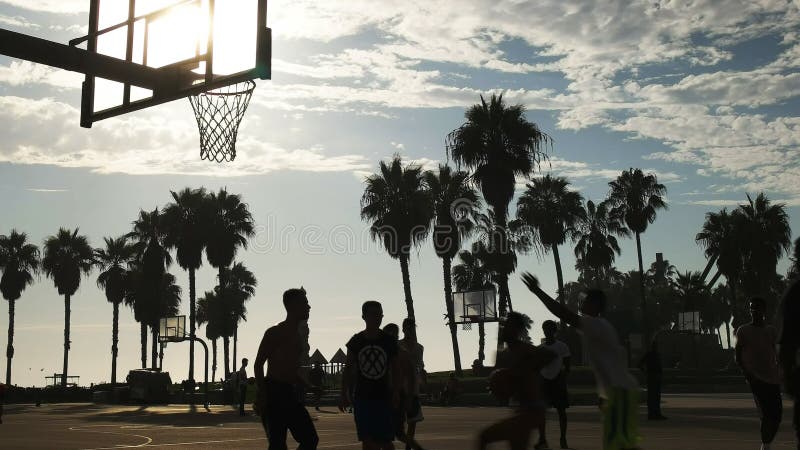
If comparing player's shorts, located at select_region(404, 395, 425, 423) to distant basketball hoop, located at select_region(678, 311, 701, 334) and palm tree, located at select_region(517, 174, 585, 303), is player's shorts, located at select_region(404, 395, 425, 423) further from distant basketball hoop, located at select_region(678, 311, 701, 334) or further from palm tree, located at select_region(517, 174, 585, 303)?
distant basketball hoop, located at select_region(678, 311, 701, 334)

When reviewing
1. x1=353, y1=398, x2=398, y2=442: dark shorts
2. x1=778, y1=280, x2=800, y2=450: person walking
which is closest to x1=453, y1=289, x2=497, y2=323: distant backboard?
x1=353, y1=398, x2=398, y2=442: dark shorts

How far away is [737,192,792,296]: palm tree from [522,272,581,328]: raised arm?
213 feet

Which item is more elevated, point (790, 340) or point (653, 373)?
point (790, 340)

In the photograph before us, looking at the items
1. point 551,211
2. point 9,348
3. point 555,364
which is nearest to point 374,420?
point 555,364

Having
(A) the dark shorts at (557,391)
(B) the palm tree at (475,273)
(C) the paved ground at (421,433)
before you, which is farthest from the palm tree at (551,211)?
(A) the dark shorts at (557,391)

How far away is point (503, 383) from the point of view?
29.9 ft

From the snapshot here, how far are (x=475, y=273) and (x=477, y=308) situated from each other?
17.6 meters

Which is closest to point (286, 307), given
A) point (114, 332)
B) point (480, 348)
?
point (480, 348)

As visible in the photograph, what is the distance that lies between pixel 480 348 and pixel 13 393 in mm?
32070

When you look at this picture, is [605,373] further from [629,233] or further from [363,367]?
[629,233]

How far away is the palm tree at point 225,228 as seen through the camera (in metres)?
63.7

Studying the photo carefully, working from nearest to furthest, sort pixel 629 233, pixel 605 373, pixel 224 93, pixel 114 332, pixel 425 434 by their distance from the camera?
pixel 605 373, pixel 224 93, pixel 425 434, pixel 629 233, pixel 114 332

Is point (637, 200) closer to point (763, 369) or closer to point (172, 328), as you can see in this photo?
point (172, 328)

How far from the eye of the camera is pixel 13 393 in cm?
6347
